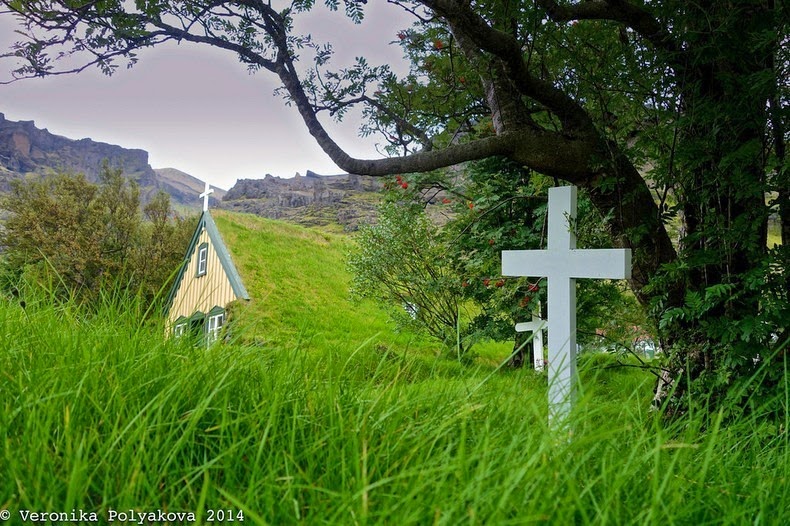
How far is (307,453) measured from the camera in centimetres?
89

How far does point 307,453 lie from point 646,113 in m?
2.83

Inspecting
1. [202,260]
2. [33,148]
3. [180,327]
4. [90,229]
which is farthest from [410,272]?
[33,148]

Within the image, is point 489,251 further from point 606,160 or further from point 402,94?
point 606,160

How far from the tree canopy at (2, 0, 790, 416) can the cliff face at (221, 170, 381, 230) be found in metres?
29.5

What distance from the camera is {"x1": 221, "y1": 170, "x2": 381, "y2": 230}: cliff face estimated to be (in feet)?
126

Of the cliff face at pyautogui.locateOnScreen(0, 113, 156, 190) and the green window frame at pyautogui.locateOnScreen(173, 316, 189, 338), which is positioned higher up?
the cliff face at pyautogui.locateOnScreen(0, 113, 156, 190)

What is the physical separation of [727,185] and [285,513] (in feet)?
8.84

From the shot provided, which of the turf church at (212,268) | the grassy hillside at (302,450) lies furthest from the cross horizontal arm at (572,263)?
the turf church at (212,268)

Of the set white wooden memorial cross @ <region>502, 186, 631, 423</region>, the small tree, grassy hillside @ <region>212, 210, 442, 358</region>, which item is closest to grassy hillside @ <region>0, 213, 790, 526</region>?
white wooden memorial cross @ <region>502, 186, 631, 423</region>

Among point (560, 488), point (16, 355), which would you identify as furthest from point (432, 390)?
point (16, 355)

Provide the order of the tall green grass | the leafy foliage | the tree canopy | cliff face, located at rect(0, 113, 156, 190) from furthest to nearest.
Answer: cliff face, located at rect(0, 113, 156, 190), the leafy foliage, the tree canopy, the tall green grass

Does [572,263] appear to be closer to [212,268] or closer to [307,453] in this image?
[307,453]

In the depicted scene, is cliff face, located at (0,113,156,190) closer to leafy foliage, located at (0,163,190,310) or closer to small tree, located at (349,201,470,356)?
leafy foliage, located at (0,163,190,310)

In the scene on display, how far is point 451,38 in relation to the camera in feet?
12.6
